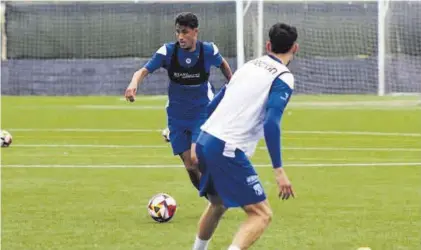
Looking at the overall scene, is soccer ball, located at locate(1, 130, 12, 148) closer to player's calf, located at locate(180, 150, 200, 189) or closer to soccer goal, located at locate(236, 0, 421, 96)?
player's calf, located at locate(180, 150, 200, 189)

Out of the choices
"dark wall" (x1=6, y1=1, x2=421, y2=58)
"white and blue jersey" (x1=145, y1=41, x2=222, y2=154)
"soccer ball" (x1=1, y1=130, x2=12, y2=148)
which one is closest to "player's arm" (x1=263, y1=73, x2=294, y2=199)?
"white and blue jersey" (x1=145, y1=41, x2=222, y2=154)

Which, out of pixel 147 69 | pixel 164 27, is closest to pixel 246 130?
pixel 147 69

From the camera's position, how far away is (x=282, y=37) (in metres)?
8.67

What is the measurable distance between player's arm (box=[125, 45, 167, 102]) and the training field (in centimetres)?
146

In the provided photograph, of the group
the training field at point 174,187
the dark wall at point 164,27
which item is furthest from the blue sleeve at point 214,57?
the dark wall at point 164,27

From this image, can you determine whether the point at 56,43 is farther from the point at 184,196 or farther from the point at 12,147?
the point at 184,196

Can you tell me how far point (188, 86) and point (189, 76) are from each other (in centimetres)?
13

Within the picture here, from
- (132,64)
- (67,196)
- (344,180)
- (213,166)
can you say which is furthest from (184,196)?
(132,64)

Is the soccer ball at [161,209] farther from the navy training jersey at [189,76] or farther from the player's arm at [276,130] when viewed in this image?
the player's arm at [276,130]

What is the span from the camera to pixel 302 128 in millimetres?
29656

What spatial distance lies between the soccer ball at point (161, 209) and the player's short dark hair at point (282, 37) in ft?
13.4

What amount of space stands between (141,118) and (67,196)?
19237 mm

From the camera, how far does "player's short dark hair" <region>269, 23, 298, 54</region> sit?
341 inches

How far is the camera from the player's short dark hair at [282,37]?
28.5 ft
